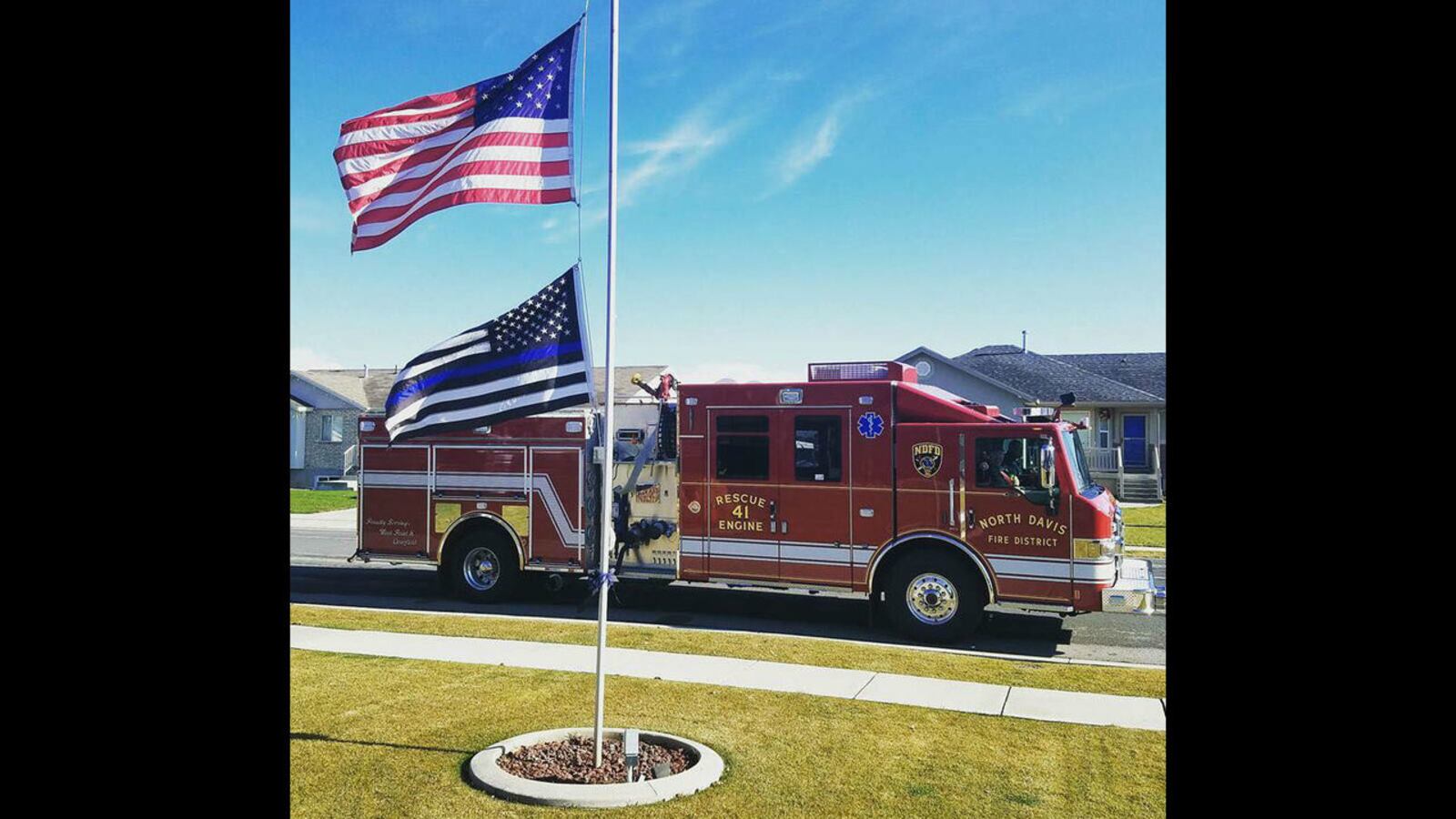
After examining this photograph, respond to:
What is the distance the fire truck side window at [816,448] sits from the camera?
11.6 metres

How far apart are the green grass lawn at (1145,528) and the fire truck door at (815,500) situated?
7.46 metres

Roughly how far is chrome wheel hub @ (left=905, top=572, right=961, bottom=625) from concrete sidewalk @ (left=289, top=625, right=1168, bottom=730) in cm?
223

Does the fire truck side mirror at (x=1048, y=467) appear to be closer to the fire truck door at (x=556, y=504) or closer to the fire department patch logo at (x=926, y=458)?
the fire department patch logo at (x=926, y=458)

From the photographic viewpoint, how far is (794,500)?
1179cm

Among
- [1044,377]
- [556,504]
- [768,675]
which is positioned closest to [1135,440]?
[1044,377]

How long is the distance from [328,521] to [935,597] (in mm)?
19776

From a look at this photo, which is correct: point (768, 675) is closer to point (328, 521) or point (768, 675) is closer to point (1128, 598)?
point (1128, 598)

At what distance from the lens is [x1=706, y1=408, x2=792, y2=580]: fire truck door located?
39.0 feet

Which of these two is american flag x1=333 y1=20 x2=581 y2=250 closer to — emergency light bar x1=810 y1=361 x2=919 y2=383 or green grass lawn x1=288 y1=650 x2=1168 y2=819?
green grass lawn x1=288 y1=650 x2=1168 y2=819

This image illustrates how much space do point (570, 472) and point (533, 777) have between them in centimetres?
686

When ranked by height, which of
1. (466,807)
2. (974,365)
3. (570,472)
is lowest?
(466,807)
